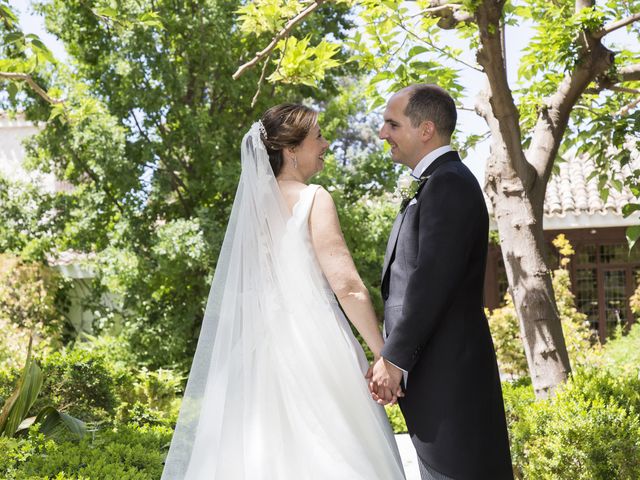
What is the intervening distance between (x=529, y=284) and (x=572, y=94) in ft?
4.62

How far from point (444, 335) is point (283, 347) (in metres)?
0.65

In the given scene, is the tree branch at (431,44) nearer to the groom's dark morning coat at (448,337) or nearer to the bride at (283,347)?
the bride at (283,347)

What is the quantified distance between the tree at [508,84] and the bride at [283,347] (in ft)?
5.91

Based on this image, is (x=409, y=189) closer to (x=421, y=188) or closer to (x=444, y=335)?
(x=421, y=188)

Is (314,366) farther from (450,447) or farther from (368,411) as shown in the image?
(450,447)

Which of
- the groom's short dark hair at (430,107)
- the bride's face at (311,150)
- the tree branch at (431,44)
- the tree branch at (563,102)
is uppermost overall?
the tree branch at (431,44)

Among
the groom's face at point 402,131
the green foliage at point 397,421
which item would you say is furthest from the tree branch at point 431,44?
the green foliage at point 397,421

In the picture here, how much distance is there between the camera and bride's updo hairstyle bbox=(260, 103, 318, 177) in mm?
3318

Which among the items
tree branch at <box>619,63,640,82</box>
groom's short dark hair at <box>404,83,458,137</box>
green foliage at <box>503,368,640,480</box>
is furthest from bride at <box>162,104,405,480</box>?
tree branch at <box>619,63,640,82</box>

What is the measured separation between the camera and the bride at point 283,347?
2939mm

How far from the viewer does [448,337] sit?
291cm

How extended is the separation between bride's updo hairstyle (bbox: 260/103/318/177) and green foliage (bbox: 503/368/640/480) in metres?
2.36

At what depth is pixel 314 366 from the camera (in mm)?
3051

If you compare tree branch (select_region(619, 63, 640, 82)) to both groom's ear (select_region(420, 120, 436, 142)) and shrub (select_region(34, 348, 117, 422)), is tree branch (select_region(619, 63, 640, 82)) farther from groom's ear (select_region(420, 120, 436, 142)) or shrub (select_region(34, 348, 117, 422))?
shrub (select_region(34, 348, 117, 422))
